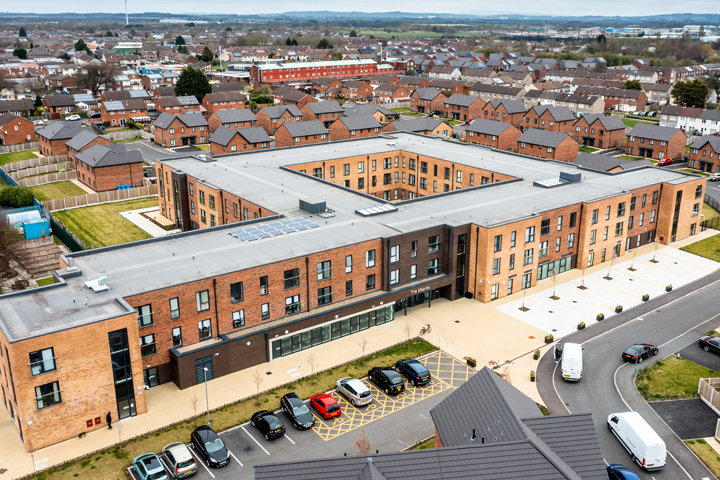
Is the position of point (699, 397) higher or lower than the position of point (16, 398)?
lower

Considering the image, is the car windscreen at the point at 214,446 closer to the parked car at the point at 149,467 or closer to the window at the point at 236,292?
the parked car at the point at 149,467

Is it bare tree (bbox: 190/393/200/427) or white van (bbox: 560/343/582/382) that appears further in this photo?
white van (bbox: 560/343/582/382)

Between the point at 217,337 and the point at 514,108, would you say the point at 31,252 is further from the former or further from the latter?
the point at 514,108

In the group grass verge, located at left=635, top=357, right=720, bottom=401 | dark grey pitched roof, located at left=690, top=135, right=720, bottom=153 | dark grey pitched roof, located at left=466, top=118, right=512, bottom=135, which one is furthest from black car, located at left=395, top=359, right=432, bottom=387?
dark grey pitched roof, located at left=690, top=135, right=720, bottom=153

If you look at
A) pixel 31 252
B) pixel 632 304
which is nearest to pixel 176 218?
pixel 31 252

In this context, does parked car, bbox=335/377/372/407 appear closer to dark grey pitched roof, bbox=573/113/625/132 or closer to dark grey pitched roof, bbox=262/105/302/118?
dark grey pitched roof, bbox=573/113/625/132

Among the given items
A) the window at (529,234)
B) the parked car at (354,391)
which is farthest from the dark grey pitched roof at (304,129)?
the parked car at (354,391)

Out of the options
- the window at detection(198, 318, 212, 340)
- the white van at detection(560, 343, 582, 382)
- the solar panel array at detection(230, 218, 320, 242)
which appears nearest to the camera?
the white van at detection(560, 343, 582, 382)
